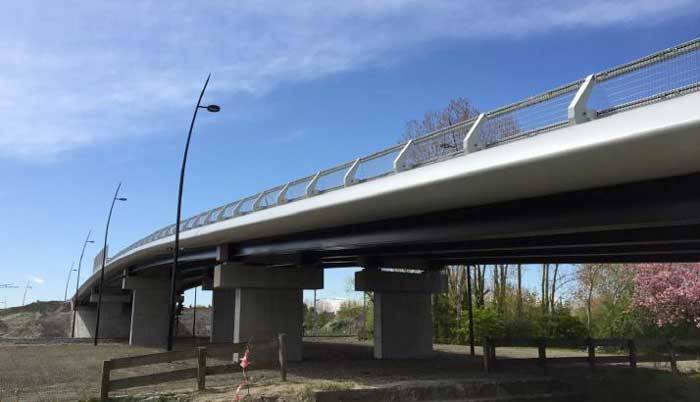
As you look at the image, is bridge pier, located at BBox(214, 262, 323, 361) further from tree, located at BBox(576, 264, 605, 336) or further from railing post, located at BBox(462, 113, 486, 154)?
tree, located at BBox(576, 264, 605, 336)

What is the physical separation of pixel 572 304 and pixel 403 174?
38995 millimetres

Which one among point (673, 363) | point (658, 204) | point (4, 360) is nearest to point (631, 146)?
point (658, 204)

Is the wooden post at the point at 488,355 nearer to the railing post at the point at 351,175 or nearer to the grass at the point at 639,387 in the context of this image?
the grass at the point at 639,387

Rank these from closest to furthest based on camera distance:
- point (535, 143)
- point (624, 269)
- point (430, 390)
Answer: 1. point (535, 143)
2. point (430, 390)
3. point (624, 269)

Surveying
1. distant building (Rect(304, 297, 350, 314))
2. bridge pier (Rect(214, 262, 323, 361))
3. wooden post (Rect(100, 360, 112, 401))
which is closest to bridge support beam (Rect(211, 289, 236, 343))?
bridge pier (Rect(214, 262, 323, 361))

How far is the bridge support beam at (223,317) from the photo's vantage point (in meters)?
41.2

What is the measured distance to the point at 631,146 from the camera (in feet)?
28.7

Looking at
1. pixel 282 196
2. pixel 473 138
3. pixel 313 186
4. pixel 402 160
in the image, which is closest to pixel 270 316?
pixel 282 196

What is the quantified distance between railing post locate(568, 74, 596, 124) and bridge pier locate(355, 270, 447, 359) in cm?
1761

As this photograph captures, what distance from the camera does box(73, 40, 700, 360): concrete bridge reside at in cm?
914

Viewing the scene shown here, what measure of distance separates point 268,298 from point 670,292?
68.8 ft

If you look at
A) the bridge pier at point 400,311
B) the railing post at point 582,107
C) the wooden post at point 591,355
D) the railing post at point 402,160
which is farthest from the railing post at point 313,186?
the bridge pier at point 400,311

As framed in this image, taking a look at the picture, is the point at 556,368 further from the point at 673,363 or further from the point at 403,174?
the point at 403,174

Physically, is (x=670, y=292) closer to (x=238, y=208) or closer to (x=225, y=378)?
(x=238, y=208)
